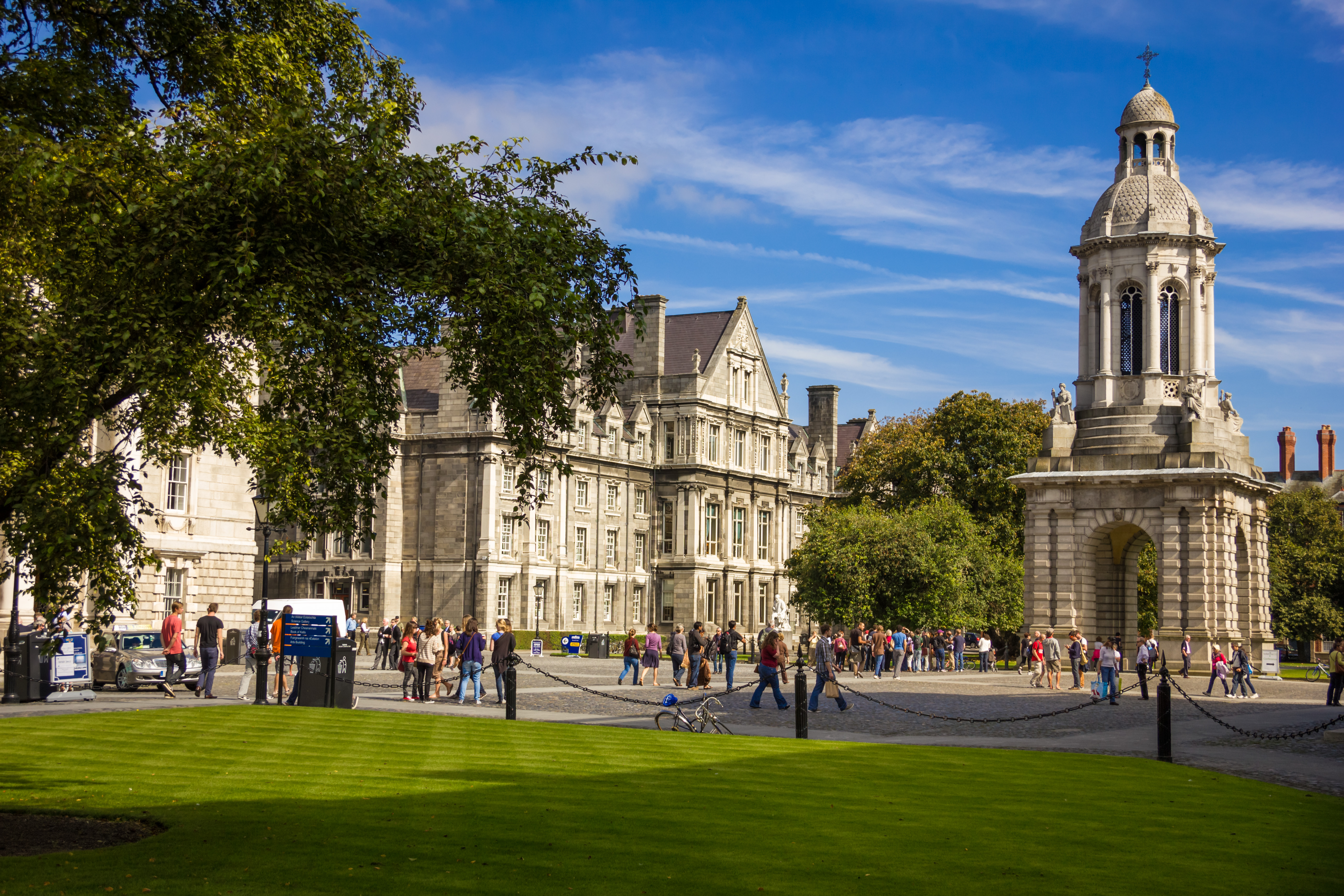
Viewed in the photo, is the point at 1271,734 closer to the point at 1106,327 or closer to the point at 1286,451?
the point at 1106,327

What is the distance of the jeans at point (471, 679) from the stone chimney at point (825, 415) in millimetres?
76716

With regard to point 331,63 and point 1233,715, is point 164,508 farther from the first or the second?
point 1233,715

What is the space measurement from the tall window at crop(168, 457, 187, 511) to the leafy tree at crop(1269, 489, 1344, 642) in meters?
57.3

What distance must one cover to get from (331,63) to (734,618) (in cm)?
7336

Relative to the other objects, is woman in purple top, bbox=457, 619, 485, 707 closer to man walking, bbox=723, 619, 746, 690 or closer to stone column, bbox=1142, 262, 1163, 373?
man walking, bbox=723, 619, 746, 690

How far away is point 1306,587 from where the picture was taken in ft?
261

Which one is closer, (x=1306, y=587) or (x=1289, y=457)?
(x=1306, y=587)

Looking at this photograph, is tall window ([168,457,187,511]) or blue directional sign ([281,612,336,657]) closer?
blue directional sign ([281,612,336,657])

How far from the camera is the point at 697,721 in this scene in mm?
20906

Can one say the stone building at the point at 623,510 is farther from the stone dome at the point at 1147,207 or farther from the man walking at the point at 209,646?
the man walking at the point at 209,646

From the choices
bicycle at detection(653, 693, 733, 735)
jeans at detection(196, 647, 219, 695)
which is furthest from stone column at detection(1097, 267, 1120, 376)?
jeans at detection(196, 647, 219, 695)

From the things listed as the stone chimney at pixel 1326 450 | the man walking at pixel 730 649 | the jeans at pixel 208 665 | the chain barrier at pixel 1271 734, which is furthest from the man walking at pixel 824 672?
the stone chimney at pixel 1326 450

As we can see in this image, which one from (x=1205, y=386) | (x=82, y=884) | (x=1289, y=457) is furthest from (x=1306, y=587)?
(x=82, y=884)

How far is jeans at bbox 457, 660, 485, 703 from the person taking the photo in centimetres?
2667
